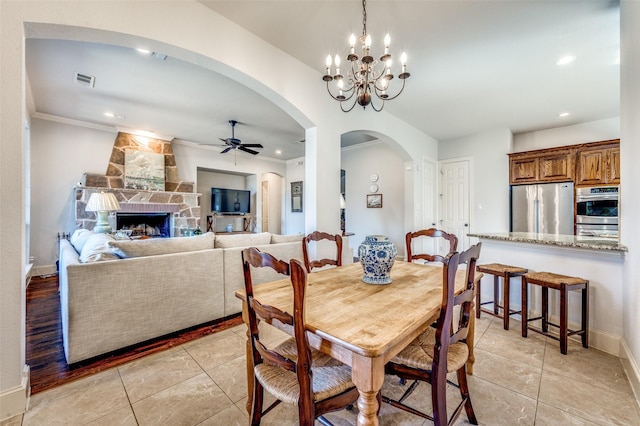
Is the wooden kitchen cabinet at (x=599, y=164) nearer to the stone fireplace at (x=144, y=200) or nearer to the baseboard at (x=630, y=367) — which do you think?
the baseboard at (x=630, y=367)

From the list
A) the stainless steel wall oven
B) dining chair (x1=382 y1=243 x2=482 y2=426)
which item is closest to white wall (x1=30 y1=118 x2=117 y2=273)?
dining chair (x1=382 y1=243 x2=482 y2=426)

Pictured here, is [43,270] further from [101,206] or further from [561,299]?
[561,299]

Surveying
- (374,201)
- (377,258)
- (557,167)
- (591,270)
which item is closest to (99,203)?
(377,258)

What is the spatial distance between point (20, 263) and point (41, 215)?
4.49 meters

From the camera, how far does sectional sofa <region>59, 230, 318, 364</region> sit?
1.85 meters

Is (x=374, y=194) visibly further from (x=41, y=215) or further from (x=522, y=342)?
(x=41, y=215)

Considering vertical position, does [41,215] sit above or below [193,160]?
below

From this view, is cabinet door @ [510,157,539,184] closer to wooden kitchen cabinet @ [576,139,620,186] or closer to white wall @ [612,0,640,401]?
wooden kitchen cabinet @ [576,139,620,186]

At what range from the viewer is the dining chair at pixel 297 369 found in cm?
90

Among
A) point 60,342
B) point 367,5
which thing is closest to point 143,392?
point 60,342

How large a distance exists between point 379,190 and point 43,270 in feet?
21.6

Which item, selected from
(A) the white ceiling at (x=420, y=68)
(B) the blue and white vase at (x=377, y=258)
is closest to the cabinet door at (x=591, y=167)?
(A) the white ceiling at (x=420, y=68)

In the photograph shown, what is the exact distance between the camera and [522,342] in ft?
7.23

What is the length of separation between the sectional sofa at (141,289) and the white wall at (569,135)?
19.4ft
